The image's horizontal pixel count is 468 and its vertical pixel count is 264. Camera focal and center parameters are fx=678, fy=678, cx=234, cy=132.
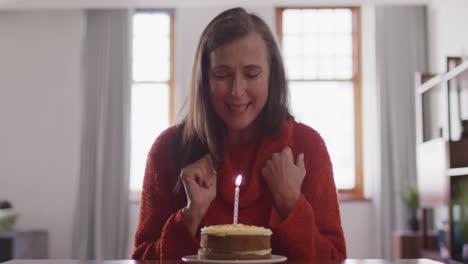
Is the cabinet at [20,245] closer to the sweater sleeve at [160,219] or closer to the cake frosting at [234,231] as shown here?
Result: the sweater sleeve at [160,219]

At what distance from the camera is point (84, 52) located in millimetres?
6688

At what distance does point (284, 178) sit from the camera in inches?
53.8

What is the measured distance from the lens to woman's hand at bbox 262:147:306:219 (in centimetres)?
135

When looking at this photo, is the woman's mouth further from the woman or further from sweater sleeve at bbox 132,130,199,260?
sweater sleeve at bbox 132,130,199,260

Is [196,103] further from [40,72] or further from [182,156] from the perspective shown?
[40,72]

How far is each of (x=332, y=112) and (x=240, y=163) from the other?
5.38 m

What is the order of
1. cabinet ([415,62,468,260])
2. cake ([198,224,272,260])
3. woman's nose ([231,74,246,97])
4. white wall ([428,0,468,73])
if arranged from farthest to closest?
white wall ([428,0,468,73])
cabinet ([415,62,468,260])
woman's nose ([231,74,246,97])
cake ([198,224,272,260])

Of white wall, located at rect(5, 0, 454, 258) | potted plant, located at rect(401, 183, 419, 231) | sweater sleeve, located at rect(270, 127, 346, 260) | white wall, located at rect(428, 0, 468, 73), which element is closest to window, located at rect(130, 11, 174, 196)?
white wall, located at rect(5, 0, 454, 258)

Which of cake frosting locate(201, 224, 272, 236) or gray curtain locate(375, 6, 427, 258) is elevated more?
gray curtain locate(375, 6, 427, 258)

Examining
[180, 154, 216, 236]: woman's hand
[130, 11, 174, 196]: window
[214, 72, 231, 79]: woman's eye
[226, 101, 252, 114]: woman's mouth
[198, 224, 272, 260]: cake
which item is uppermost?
[130, 11, 174, 196]: window

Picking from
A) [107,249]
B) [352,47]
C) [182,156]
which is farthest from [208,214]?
[352,47]

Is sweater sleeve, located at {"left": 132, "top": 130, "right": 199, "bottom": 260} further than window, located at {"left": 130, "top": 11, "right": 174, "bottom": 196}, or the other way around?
window, located at {"left": 130, "top": 11, "right": 174, "bottom": 196}

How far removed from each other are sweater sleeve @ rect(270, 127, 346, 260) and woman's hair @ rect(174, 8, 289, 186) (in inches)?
4.3

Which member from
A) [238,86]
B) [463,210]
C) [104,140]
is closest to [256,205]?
[238,86]
